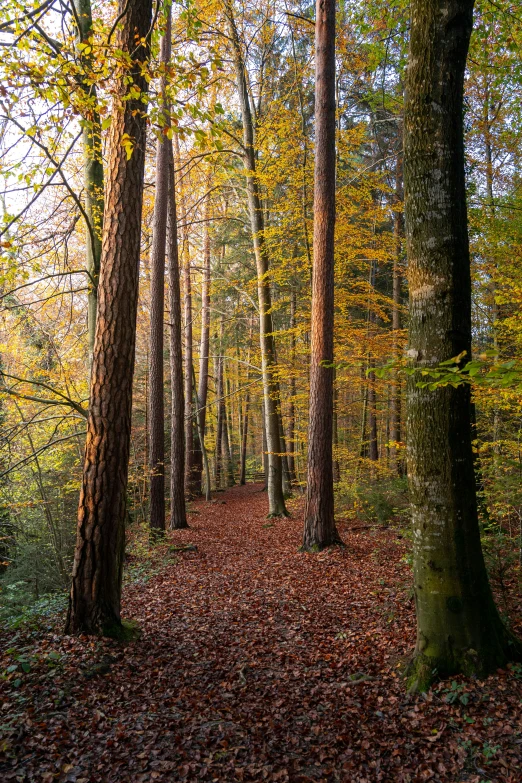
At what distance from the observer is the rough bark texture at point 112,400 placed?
450 cm

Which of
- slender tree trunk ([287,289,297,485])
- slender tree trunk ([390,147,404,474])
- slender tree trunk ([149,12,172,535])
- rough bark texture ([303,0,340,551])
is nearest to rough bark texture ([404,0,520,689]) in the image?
rough bark texture ([303,0,340,551])

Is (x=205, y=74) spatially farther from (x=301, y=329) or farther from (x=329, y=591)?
(x=301, y=329)

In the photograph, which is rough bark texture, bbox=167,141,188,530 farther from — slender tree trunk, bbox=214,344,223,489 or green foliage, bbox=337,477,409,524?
slender tree trunk, bbox=214,344,223,489

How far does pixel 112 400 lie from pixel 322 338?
4.67 m

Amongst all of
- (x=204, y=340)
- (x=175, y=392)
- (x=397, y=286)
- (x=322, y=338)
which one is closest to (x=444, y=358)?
(x=322, y=338)

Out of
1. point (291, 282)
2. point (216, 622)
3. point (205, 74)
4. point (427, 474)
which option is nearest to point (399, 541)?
point (216, 622)

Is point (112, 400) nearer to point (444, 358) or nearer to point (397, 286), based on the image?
point (444, 358)

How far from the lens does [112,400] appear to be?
15.1 feet

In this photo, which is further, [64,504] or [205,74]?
[64,504]

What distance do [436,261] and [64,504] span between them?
924cm

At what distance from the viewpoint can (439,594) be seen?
3574mm

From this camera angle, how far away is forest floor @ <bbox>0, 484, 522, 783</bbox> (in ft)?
9.44

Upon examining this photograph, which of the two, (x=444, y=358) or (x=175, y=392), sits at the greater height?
(x=175, y=392)

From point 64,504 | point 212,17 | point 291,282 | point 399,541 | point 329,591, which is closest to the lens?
point 329,591
